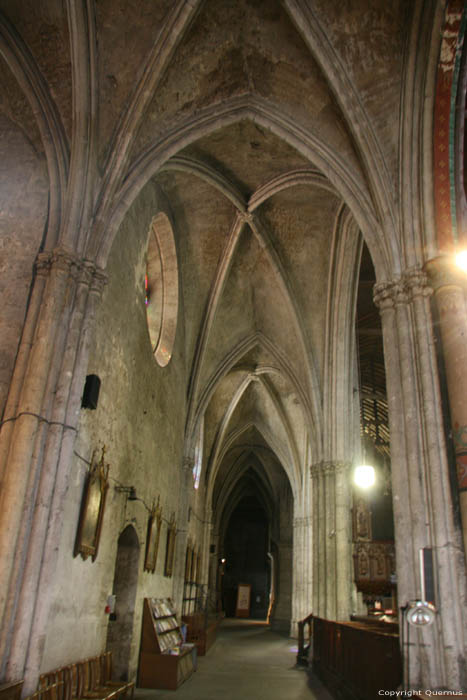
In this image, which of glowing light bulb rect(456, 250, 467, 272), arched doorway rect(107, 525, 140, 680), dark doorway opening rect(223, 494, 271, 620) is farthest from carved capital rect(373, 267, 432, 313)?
dark doorway opening rect(223, 494, 271, 620)

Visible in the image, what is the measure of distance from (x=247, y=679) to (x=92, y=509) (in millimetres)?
5497

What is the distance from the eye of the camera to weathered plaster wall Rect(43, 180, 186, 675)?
22.5 feet

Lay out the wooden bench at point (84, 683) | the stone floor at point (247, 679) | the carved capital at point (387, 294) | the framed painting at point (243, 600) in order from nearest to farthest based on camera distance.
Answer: the wooden bench at point (84, 683)
the carved capital at point (387, 294)
the stone floor at point (247, 679)
the framed painting at point (243, 600)

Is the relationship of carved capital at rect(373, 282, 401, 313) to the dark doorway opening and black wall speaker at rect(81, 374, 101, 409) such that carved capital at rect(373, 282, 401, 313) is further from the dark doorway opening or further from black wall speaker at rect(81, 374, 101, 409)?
A: the dark doorway opening

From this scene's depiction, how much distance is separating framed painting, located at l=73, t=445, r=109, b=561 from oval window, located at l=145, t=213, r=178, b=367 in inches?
185

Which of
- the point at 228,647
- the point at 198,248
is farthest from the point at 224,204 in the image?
the point at 228,647

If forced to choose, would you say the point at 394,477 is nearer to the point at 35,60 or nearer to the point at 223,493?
the point at 35,60

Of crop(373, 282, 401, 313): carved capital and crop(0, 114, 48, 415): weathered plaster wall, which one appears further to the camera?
crop(373, 282, 401, 313): carved capital

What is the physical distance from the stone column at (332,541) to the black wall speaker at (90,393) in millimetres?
7657

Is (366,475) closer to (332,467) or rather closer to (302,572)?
(332,467)

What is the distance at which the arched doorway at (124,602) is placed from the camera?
9102 mm

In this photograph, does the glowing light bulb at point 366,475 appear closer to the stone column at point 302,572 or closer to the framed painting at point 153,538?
the framed painting at point 153,538

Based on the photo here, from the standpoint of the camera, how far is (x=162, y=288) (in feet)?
42.5

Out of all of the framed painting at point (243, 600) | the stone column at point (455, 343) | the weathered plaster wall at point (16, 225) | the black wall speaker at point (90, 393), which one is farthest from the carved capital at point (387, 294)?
the framed painting at point (243, 600)
